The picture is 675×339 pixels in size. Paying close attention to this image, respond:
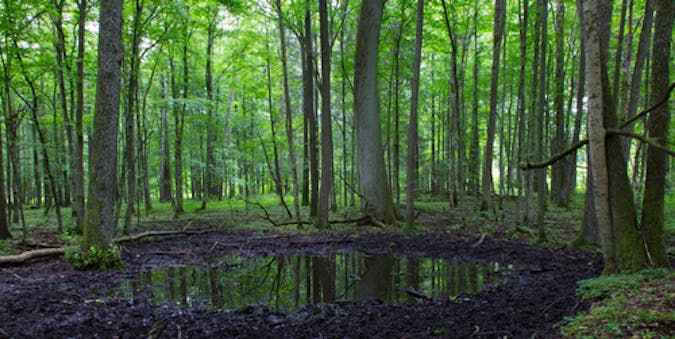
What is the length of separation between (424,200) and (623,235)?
61.0ft

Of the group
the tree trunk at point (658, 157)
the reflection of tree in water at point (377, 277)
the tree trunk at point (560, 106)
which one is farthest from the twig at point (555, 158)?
the tree trunk at point (560, 106)

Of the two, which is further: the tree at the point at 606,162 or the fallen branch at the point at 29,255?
the fallen branch at the point at 29,255

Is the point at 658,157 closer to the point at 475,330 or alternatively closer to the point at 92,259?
the point at 475,330

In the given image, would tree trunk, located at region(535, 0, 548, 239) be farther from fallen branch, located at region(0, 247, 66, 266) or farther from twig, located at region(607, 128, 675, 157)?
fallen branch, located at region(0, 247, 66, 266)

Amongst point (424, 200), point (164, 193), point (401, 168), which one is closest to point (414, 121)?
point (424, 200)

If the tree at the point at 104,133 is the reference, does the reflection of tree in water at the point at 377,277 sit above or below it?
below

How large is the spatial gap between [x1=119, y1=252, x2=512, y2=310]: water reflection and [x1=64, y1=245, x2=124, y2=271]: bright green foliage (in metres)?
0.71

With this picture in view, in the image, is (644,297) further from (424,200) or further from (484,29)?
(424,200)

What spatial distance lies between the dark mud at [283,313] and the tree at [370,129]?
592 centimetres

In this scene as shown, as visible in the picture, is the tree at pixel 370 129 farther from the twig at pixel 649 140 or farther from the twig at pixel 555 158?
the twig at pixel 649 140

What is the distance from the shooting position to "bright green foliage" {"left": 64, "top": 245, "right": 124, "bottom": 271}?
7.37 meters

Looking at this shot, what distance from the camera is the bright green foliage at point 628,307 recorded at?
3291mm

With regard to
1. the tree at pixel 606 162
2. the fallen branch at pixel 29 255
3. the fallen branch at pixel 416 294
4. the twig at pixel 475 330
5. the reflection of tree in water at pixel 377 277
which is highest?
the tree at pixel 606 162

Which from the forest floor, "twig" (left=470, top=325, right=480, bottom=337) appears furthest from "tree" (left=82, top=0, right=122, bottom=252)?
"twig" (left=470, top=325, right=480, bottom=337)
